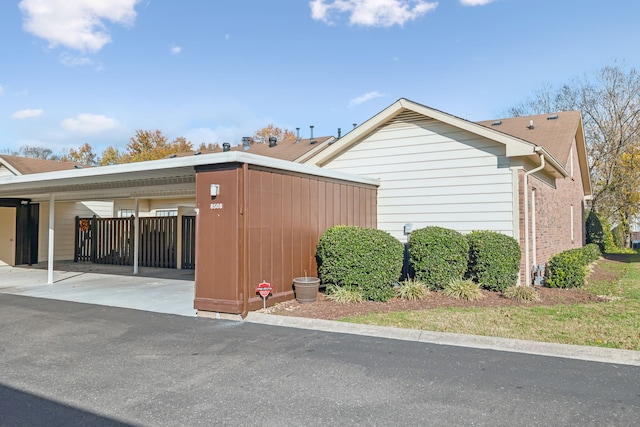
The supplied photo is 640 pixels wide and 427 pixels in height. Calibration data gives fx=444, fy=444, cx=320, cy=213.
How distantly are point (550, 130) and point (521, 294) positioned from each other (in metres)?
8.86

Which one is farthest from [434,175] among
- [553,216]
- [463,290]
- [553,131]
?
[553,131]

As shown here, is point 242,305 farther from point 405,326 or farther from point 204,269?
point 405,326

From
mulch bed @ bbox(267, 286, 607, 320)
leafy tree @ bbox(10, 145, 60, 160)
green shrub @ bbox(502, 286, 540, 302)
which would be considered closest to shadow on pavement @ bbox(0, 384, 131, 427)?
mulch bed @ bbox(267, 286, 607, 320)

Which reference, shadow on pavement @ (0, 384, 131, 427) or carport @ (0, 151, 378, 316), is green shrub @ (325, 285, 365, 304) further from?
shadow on pavement @ (0, 384, 131, 427)

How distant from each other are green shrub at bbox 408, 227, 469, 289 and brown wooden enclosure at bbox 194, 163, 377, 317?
7.92ft

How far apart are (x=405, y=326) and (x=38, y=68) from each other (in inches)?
604

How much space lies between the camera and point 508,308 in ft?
25.2

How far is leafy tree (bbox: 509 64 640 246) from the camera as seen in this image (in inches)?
1053

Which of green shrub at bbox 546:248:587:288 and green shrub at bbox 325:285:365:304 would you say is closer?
green shrub at bbox 325:285:365:304

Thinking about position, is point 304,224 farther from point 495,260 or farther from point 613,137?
point 613,137

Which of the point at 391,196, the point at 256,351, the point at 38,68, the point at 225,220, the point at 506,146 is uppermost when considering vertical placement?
the point at 38,68

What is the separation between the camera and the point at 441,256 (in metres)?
8.99

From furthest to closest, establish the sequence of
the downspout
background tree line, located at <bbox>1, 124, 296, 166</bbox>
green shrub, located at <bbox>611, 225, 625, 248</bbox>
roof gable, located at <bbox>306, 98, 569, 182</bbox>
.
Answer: background tree line, located at <bbox>1, 124, 296, 166</bbox>
green shrub, located at <bbox>611, 225, 625, 248</bbox>
the downspout
roof gable, located at <bbox>306, 98, 569, 182</bbox>

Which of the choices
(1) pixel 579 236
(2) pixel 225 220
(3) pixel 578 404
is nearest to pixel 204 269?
(2) pixel 225 220
